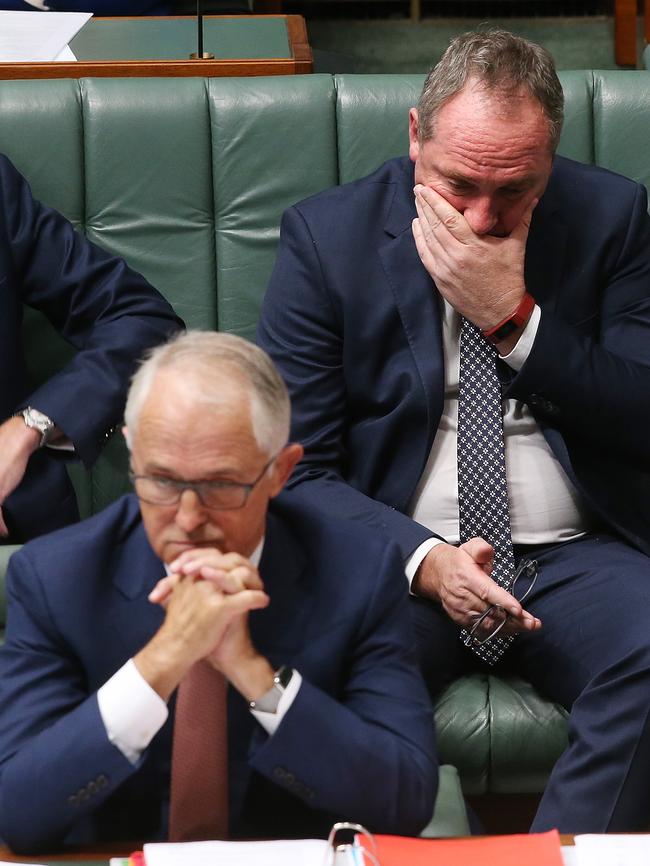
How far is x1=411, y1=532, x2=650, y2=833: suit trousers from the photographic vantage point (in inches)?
66.5

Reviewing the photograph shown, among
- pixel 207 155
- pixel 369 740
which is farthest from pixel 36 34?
pixel 369 740

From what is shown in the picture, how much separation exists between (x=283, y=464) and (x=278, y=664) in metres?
0.20

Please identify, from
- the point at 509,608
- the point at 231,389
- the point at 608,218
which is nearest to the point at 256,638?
the point at 231,389

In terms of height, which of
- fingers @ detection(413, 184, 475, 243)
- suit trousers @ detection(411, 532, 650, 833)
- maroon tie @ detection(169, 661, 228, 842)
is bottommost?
suit trousers @ detection(411, 532, 650, 833)

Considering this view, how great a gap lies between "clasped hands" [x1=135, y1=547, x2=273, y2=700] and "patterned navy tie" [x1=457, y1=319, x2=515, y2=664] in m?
0.78

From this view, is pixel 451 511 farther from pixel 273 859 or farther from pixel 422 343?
pixel 273 859

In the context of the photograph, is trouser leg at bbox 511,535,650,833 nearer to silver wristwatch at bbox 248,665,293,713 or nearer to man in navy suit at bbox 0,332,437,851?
man in navy suit at bbox 0,332,437,851

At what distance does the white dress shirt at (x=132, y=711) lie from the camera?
1223 mm

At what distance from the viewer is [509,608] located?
178 cm

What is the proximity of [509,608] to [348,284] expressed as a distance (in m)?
0.57

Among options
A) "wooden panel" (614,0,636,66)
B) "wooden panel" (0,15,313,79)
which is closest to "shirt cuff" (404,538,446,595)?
"wooden panel" (0,15,313,79)

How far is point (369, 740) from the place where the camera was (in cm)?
127

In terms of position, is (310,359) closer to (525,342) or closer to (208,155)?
(525,342)

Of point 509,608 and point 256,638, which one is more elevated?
point 256,638
